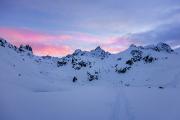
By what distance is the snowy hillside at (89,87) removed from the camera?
12656 millimetres

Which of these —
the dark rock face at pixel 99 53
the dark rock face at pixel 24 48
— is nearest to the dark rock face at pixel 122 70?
the dark rock face at pixel 24 48

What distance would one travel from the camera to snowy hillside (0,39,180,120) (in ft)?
41.5

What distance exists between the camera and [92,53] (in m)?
166

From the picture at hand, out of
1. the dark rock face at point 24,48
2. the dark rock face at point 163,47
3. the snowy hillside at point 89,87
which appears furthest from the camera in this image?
the dark rock face at point 163,47

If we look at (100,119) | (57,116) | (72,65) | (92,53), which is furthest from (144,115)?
(92,53)

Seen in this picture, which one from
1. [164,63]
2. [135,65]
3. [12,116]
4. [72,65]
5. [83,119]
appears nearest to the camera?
[12,116]

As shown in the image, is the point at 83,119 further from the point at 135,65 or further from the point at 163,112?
the point at 135,65

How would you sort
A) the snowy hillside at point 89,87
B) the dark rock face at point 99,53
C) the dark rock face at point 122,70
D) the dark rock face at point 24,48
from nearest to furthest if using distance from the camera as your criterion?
1. the snowy hillside at point 89,87
2. the dark rock face at point 24,48
3. the dark rock face at point 122,70
4. the dark rock face at point 99,53

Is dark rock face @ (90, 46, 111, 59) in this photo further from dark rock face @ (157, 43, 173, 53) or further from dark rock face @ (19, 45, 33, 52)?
dark rock face @ (19, 45, 33, 52)

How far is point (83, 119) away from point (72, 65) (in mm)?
91691

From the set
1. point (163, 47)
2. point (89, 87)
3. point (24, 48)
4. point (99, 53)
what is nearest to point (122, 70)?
point (24, 48)

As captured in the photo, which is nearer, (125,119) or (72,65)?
(125,119)

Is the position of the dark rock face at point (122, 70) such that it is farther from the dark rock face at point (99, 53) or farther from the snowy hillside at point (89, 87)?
the dark rock face at point (99, 53)

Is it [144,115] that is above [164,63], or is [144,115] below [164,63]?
below
